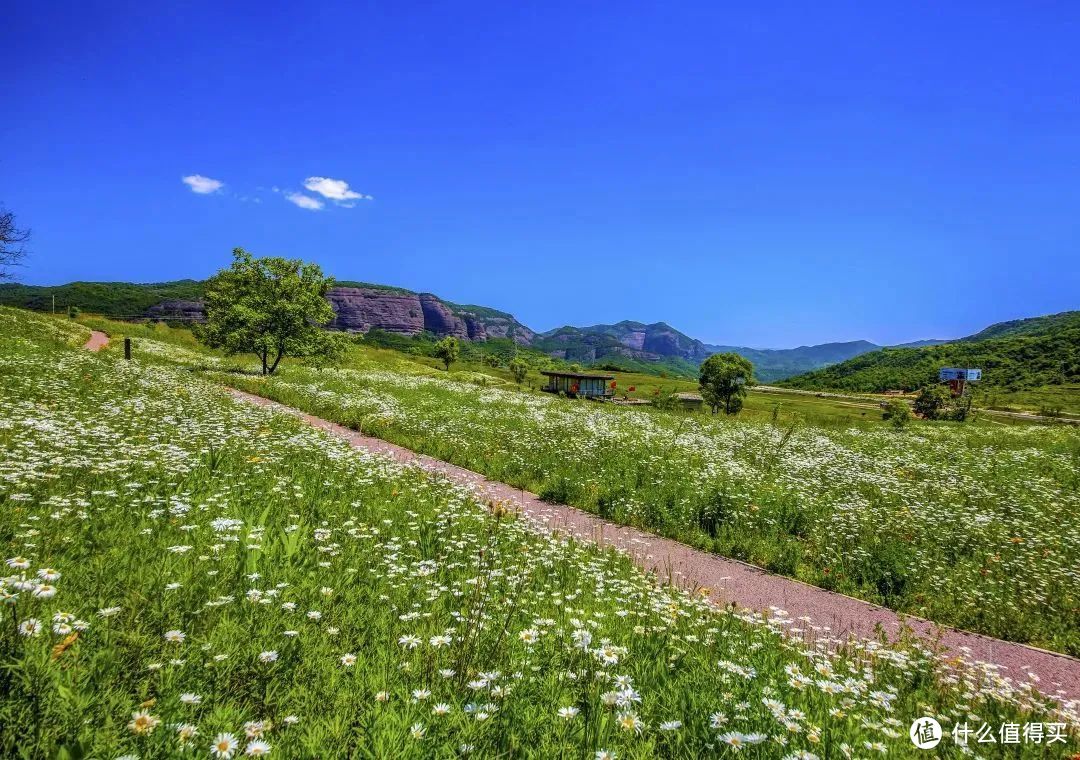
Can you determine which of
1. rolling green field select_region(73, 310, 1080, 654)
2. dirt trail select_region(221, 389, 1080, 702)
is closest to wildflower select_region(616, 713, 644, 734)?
dirt trail select_region(221, 389, 1080, 702)

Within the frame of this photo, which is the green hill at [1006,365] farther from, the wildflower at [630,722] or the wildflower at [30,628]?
the wildflower at [30,628]

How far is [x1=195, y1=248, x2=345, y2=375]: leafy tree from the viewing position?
39.2 metres

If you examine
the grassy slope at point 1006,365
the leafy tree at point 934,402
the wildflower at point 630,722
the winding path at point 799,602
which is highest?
the grassy slope at point 1006,365

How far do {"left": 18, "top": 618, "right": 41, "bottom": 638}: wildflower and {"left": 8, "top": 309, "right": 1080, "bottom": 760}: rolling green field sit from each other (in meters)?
0.02

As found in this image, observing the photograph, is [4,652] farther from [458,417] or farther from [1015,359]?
[1015,359]

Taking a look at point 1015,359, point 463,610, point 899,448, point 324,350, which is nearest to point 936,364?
point 1015,359

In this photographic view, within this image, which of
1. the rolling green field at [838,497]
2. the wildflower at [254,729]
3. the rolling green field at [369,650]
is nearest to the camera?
the wildflower at [254,729]

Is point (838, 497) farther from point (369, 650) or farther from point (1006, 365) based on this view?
point (1006, 365)

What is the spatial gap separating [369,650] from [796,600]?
7125mm

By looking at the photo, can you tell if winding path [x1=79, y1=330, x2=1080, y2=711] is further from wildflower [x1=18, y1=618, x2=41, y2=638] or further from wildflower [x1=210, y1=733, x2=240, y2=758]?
wildflower [x1=18, y1=618, x2=41, y2=638]

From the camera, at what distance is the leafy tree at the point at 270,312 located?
128 feet

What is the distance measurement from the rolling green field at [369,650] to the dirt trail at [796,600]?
847 millimetres

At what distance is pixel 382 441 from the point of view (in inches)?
725
